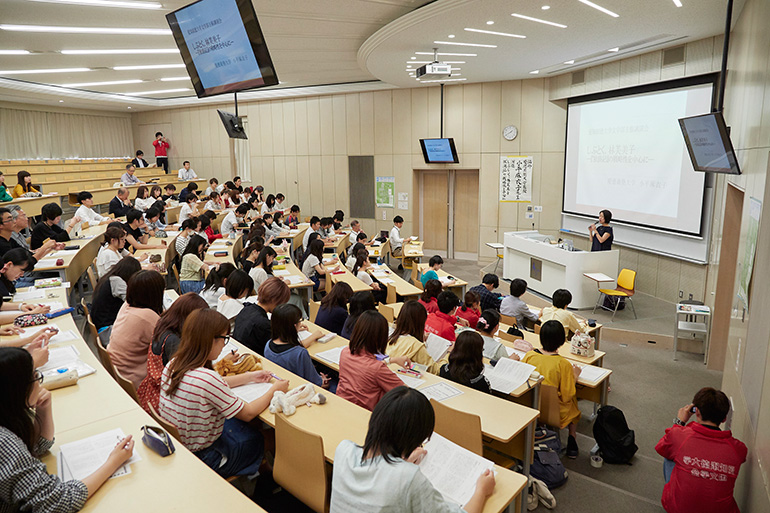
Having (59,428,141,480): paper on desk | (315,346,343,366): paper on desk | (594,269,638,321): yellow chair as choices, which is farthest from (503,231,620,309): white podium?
(59,428,141,480): paper on desk

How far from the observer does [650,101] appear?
8.27 meters

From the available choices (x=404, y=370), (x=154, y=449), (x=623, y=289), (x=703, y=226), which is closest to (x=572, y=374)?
(x=404, y=370)

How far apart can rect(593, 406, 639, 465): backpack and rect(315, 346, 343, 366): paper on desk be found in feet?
7.58

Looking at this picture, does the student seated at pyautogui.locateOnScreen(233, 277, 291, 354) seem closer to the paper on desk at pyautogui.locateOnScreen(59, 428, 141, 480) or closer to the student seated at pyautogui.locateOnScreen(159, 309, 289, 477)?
the student seated at pyautogui.locateOnScreen(159, 309, 289, 477)

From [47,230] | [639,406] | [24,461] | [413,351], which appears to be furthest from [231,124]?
[24,461]

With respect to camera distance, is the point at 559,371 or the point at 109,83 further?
the point at 109,83

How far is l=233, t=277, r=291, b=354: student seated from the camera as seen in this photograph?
404 centimetres

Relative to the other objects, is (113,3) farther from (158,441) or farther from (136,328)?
(158,441)

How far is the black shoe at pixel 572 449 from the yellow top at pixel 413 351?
136 cm

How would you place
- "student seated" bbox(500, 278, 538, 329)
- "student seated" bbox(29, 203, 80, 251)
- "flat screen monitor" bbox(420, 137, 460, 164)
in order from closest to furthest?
"student seated" bbox(500, 278, 538, 329) < "student seated" bbox(29, 203, 80, 251) < "flat screen monitor" bbox(420, 137, 460, 164)

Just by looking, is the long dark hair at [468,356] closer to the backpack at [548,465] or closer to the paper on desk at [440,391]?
the paper on desk at [440,391]

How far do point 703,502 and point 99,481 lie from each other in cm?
336

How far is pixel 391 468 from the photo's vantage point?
1.90m

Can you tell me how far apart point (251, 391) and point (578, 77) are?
30.2ft
